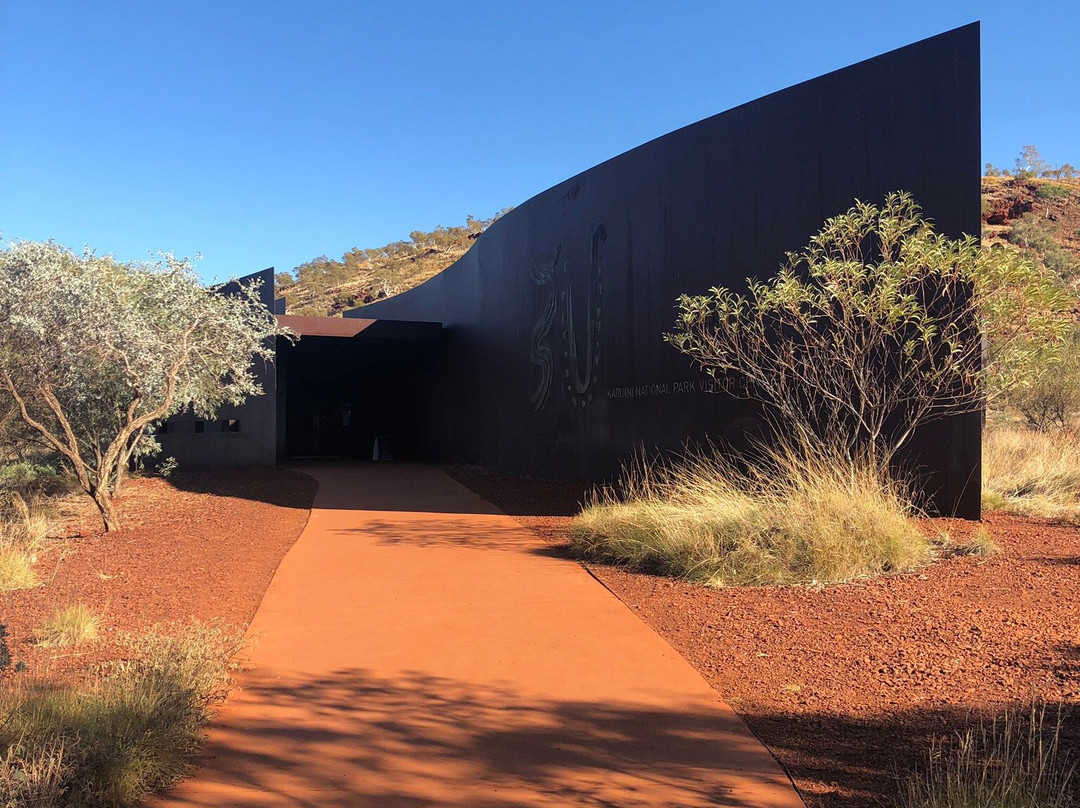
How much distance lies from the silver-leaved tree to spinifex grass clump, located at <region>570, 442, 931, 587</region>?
6.07m

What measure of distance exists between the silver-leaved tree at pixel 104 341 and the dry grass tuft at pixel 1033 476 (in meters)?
10.3

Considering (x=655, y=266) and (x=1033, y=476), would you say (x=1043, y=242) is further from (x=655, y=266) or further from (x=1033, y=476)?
(x=655, y=266)

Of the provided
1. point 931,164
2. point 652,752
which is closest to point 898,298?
point 931,164

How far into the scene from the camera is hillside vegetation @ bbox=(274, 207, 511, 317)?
164ft

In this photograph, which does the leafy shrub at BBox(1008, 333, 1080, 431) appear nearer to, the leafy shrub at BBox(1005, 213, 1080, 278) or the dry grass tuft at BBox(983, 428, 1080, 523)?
the dry grass tuft at BBox(983, 428, 1080, 523)

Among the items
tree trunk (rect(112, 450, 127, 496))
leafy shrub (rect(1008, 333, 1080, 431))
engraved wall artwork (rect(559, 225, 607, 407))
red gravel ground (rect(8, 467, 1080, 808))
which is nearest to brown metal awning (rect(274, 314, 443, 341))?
tree trunk (rect(112, 450, 127, 496))

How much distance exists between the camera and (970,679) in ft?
14.7

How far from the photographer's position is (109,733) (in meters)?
3.42

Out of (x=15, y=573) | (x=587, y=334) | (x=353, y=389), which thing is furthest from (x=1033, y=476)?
(x=353, y=389)

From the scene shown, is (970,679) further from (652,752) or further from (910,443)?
(910,443)

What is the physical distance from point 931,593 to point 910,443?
3663mm

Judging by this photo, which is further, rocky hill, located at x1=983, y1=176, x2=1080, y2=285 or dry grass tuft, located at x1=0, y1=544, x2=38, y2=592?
rocky hill, located at x1=983, y1=176, x2=1080, y2=285

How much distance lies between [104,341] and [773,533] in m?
7.94

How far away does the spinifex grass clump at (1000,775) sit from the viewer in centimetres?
286
